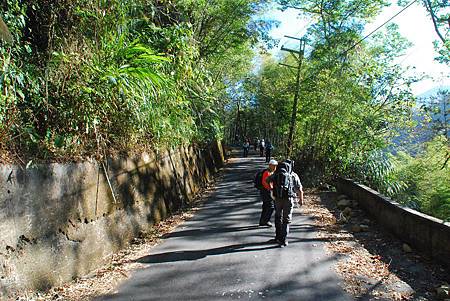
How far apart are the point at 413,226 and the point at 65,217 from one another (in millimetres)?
5929

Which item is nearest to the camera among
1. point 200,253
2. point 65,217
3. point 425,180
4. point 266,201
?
point 65,217

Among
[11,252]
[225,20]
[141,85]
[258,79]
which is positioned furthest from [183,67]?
[258,79]

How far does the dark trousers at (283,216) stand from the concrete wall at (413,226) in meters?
2.22

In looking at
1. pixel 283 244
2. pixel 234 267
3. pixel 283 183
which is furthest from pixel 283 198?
pixel 234 267

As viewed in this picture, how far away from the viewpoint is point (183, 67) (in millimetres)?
8539

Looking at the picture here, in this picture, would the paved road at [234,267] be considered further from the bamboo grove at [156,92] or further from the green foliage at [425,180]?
the green foliage at [425,180]

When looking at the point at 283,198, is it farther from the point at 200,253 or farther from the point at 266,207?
the point at 200,253

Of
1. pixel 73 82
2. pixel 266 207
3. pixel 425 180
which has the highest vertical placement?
pixel 73 82

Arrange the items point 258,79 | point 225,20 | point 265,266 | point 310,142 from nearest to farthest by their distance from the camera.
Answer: point 265,266
point 310,142
point 225,20
point 258,79

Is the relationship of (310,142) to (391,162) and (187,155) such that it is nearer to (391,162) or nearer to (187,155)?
(391,162)

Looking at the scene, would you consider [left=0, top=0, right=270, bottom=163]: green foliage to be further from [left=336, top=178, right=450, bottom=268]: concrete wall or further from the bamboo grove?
[left=336, top=178, right=450, bottom=268]: concrete wall

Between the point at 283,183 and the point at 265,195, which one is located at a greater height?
the point at 283,183

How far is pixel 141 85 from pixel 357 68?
38.6 ft

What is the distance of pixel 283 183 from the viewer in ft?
22.2
